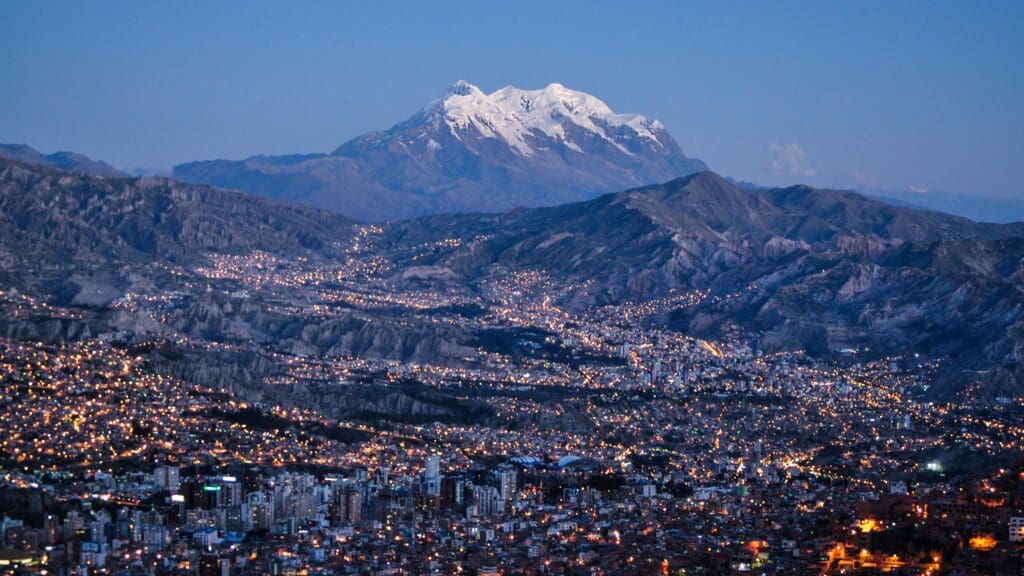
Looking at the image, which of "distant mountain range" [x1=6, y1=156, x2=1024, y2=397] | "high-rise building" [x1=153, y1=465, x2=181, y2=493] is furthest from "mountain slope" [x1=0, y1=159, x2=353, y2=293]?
"high-rise building" [x1=153, y1=465, x2=181, y2=493]

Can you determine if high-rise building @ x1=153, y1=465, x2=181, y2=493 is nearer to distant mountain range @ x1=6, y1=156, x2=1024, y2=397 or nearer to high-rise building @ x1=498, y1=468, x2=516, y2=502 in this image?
high-rise building @ x1=498, y1=468, x2=516, y2=502

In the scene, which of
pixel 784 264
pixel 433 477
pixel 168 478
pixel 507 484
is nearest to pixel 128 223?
pixel 784 264

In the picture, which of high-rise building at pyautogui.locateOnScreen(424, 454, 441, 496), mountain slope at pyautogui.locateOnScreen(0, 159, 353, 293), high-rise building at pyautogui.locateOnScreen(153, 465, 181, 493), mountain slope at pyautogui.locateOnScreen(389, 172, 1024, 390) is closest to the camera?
high-rise building at pyautogui.locateOnScreen(153, 465, 181, 493)

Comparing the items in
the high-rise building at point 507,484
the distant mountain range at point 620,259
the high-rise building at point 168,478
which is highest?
the distant mountain range at point 620,259

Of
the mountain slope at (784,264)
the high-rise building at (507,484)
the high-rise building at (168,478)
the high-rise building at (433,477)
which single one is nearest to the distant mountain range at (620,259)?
the mountain slope at (784,264)

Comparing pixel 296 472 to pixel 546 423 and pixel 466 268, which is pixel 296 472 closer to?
pixel 546 423

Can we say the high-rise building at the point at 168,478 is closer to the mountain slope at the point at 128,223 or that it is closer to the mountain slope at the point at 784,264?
the mountain slope at the point at 784,264

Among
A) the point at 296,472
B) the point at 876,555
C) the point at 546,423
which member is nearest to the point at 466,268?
the point at 546,423

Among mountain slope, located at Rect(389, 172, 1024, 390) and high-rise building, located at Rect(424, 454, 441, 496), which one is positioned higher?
mountain slope, located at Rect(389, 172, 1024, 390)

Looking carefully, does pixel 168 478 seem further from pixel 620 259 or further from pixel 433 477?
pixel 620 259
